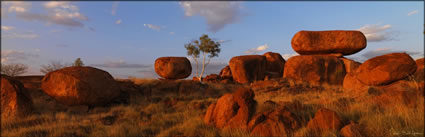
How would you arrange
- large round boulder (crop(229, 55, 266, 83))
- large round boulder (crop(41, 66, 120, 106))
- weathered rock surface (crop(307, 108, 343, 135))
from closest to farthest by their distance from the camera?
weathered rock surface (crop(307, 108, 343, 135)) < large round boulder (crop(41, 66, 120, 106)) < large round boulder (crop(229, 55, 266, 83))

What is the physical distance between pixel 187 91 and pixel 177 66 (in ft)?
24.4

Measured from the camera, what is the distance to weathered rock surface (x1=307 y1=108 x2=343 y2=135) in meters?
4.99

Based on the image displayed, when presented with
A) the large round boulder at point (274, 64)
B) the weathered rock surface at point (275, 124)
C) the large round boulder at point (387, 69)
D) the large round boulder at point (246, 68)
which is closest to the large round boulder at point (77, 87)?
the weathered rock surface at point (275, 124)

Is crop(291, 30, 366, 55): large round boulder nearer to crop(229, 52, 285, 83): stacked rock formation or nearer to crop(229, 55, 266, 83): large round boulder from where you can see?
crop(229, 52, 285, 83): stacked rock formation

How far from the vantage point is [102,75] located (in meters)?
12.5

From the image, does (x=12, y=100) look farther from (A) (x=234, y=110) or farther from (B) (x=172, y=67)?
(B) (x=172, y=67)

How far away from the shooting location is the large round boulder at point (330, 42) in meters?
22.7

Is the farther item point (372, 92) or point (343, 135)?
point (372, 92)

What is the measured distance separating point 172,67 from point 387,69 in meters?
16.7

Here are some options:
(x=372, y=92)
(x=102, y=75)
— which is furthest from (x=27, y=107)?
(x=372, y=92)

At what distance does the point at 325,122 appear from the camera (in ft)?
16.7

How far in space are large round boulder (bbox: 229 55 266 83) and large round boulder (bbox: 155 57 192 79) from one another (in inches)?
178

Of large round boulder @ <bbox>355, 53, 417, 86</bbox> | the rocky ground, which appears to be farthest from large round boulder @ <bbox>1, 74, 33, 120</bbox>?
large round boulder @ <bbox>355, 53, 417, 86</bbox>

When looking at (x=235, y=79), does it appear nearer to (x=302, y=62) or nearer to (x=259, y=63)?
→ (x=259, y=63)
